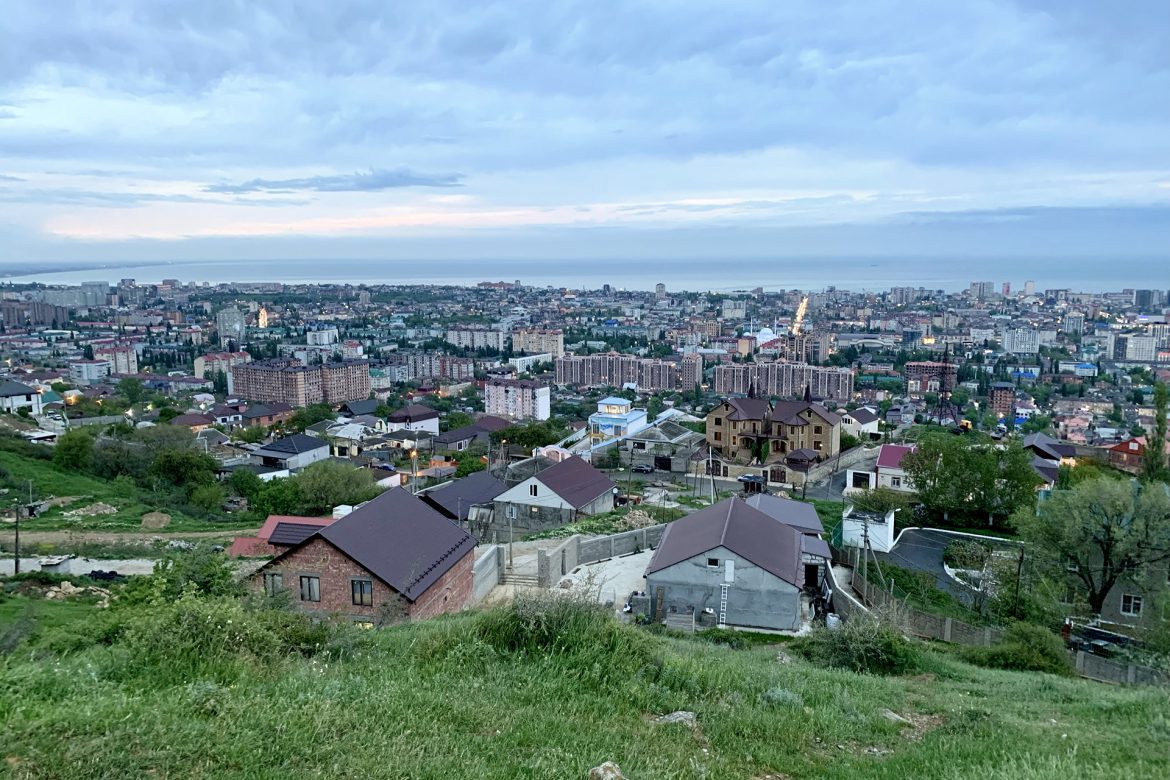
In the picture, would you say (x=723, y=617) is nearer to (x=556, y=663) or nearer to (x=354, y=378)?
(x=556, y=663)

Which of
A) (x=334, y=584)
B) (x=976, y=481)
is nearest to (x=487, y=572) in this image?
(x=334, y=584)

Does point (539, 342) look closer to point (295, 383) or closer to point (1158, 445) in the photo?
point (295, 383)

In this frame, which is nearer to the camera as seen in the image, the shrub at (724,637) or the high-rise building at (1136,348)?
the shrub at (724,637)

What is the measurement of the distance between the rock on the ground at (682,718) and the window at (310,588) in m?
5.96

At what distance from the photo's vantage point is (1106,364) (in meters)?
90.2

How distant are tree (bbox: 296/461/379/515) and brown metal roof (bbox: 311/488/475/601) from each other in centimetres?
1040

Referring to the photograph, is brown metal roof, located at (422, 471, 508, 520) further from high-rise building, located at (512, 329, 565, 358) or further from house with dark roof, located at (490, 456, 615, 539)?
high-rise building, located at (512, 329, 565, 358)

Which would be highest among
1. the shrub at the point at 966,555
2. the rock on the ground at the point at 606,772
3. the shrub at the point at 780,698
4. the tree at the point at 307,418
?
the rock on the ground at the point at 606,772

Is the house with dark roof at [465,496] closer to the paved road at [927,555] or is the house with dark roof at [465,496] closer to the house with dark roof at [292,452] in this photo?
the paved road at [927,555]

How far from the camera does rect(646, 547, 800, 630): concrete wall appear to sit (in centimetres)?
1084

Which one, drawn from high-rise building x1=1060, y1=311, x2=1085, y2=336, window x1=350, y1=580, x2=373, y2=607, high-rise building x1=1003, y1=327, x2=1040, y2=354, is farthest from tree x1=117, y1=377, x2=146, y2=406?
high-rise building x1=1060, y1=311, x2=1085, y2=336

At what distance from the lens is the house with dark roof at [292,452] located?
30844mm

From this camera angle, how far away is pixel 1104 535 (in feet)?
37.4

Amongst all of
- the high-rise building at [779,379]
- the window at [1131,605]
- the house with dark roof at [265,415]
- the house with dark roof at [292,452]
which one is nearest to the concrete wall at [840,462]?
the window at [1131,605]
